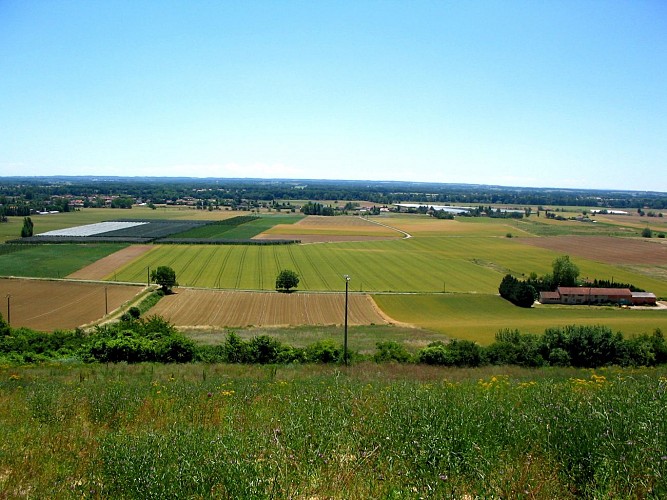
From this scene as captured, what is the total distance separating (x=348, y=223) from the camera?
121312 mm

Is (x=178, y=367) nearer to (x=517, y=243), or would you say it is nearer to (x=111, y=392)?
(x=111, y=392)

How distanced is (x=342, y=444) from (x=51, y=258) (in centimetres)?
6716

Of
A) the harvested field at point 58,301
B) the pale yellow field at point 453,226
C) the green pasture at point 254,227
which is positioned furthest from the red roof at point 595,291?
the green pasture at point 254,227

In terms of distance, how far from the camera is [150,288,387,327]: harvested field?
3825 cm

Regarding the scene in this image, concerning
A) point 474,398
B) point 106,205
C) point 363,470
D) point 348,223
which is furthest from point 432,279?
point 106,205

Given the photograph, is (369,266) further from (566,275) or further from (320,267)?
(566,275)

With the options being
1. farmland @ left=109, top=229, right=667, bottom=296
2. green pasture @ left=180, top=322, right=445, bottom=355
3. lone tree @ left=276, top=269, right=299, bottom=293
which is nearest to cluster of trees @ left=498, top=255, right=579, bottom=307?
farmland @ left=109, top=229, right=667, bottom=296

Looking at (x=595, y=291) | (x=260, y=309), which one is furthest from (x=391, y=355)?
(x=595, y=291)

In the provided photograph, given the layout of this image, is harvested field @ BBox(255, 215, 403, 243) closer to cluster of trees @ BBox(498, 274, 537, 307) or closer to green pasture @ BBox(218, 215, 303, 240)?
green pasture @ BBox(218, 215, 303, 240)

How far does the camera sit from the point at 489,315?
42.4 m

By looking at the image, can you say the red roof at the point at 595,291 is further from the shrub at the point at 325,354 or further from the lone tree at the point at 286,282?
the shrub at the point at 325,354

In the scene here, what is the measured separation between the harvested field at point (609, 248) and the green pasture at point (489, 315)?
31.8m

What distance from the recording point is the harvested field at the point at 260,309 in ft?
125

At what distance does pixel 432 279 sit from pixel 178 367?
42.0 m
